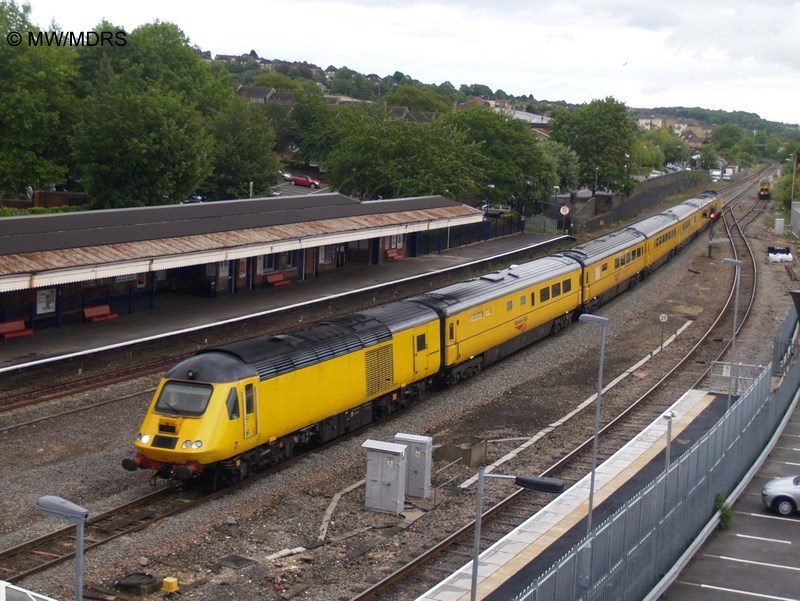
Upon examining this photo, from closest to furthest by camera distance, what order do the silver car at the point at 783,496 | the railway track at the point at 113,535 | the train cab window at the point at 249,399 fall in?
the railway track at the point at 113,535
the train cab window at the point at 249,399
the silver car at the point at 783,496

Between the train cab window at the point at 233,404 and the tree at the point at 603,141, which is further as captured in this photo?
the tree at the point at 603,141

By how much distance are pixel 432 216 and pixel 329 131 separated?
134 ft

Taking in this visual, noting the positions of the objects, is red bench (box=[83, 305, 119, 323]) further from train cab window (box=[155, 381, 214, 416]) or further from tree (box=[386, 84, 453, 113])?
tree (box=[386, 84, 453, 113])

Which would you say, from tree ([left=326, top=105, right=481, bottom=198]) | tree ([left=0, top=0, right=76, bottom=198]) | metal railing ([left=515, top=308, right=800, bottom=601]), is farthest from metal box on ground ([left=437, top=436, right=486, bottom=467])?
tree ([left=0, top=0, right=76, bottom=198])

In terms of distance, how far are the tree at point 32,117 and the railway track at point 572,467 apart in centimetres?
3790

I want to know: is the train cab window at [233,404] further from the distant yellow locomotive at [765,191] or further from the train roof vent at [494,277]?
the distant yellow locomotive at [765,191]

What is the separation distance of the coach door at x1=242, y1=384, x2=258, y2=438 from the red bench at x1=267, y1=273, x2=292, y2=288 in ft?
72.6

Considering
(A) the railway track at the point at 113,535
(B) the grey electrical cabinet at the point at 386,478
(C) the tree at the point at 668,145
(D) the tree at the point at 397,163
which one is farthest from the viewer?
(C) the tree at the point at 668,145

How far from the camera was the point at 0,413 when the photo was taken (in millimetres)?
23672

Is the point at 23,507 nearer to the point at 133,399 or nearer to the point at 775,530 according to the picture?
the point at 133,399

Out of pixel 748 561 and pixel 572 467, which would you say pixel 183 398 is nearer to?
pixel 572 467

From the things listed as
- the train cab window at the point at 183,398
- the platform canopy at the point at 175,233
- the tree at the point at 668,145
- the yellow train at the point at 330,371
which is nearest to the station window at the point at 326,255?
the platform canopy at the point at 175,233

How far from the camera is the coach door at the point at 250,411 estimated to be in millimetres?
19000

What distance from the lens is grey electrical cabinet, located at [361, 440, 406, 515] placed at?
19094 mm
